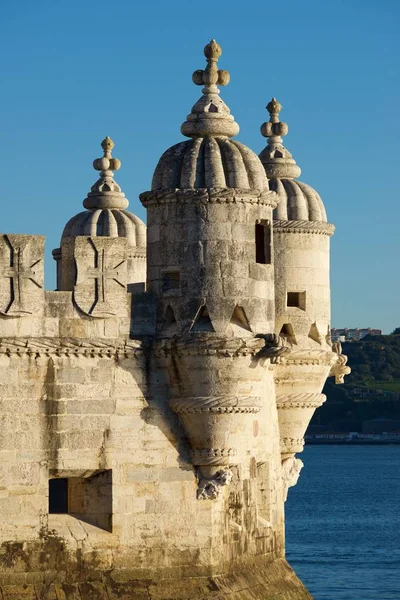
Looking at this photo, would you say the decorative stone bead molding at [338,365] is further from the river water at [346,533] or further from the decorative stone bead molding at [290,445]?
the river water at [346,533]

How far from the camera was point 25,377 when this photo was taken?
1350 inches

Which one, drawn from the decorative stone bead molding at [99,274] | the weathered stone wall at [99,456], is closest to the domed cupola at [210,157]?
the decorative stone bead molding at [99,274]

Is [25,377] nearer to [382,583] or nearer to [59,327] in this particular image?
[59,327]

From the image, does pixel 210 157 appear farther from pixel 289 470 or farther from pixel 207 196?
pixel 289 470

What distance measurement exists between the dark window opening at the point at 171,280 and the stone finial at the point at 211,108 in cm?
275

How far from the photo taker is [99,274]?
115 feet

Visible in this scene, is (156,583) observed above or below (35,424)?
below

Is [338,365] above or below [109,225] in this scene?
below

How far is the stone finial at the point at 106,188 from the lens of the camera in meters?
42.9

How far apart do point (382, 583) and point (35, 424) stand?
82.2ft

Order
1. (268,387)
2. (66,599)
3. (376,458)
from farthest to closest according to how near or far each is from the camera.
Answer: (376,458), (268,387), (66,599)

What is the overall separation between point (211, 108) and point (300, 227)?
Result: 4347mm

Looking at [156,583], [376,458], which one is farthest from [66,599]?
[376,458]

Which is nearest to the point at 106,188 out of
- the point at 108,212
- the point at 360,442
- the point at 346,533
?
the point at 108,212
